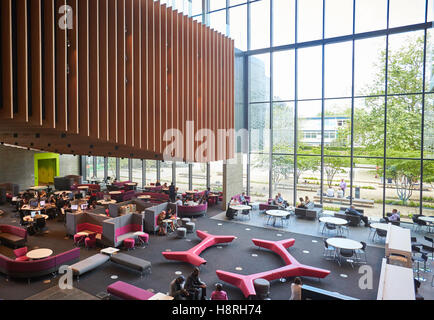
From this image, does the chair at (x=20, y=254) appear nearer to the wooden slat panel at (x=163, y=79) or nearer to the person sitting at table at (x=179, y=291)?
the wooden slat panel at (x=163, y=79)

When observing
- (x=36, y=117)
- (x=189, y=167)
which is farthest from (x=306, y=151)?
(x=36, y=117)

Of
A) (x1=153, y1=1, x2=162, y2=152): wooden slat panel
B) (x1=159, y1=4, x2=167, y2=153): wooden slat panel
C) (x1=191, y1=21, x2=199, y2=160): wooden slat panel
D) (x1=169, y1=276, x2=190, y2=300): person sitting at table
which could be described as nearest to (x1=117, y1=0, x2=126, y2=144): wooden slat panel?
(x1=153, y1=1, x2=162, y2=152): wooden slat panel

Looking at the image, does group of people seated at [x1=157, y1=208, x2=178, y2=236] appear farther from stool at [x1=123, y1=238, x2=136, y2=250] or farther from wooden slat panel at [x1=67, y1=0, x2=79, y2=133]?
wooden slat panel at [x1=67, y1=0, x2=79, y2=133]

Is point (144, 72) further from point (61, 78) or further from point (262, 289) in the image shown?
point (262, 289)

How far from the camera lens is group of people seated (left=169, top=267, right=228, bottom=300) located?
611cm

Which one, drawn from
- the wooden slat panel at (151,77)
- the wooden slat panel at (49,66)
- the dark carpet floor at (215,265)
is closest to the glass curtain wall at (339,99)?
the wooden slat panel at (151,77)

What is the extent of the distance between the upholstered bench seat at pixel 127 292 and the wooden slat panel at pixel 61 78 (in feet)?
12.7

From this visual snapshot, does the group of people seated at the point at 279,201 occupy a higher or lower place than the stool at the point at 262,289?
higher

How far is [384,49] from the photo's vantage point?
43.3ft

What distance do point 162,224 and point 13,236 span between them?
5378mm

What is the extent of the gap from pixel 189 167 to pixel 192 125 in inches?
349

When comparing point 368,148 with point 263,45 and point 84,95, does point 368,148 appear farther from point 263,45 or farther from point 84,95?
point 84,95

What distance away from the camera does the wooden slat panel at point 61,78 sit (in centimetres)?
603

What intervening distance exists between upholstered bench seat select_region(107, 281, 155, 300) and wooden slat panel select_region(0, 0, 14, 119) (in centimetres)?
435
